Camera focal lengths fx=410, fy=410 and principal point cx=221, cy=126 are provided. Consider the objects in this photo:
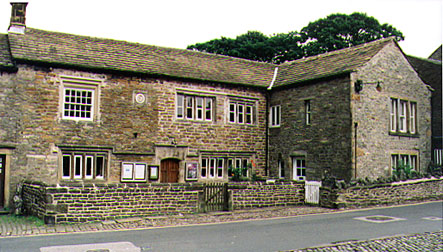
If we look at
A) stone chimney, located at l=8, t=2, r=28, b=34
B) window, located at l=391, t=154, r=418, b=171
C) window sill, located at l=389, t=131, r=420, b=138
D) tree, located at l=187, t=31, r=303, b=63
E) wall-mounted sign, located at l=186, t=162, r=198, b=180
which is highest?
tree, located at l=187, t=31, r=303, b=63

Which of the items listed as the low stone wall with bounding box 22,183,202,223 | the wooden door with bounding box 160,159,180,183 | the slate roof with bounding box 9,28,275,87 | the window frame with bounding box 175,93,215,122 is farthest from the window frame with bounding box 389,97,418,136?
the low stone wall with bounding box 22,183,202,223

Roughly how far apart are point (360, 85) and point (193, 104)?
8454 millimetres

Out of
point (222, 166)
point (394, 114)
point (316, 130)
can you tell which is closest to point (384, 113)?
point (394, 114)

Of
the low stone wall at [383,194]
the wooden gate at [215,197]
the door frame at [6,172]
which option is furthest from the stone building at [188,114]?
the wooden gate at [215,197]

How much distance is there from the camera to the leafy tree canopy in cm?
3831

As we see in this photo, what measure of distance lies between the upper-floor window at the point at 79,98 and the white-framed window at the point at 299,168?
10781 millimetres

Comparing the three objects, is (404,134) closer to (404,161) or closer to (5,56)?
(404,161)

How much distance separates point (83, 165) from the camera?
61.3 feet

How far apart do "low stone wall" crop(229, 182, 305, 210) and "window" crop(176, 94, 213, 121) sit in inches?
247

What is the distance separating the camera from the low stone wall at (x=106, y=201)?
42.4ft

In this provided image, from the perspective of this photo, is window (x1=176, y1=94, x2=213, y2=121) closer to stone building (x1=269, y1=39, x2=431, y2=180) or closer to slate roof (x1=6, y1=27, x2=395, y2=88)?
slate roof (x1=6, y1=27, x2=395, y2=88)

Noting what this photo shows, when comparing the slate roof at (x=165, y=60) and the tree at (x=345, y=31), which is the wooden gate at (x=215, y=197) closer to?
the slate roof at (x=165, y=60)

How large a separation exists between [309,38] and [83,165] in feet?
95.1

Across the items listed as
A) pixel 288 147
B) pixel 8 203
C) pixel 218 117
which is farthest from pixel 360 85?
pixel 8 203
